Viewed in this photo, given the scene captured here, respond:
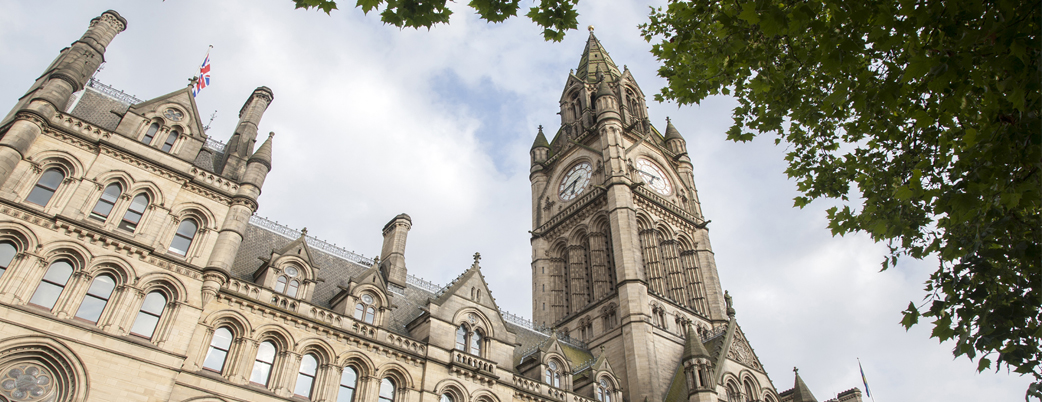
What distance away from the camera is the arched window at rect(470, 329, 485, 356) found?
79.1 feet

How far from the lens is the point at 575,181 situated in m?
44.2

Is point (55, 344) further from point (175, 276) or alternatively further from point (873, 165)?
point (873, 165)

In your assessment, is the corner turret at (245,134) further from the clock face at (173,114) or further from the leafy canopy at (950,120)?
the leafy canopy at (950,120)

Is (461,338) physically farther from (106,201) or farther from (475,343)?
(106,201)

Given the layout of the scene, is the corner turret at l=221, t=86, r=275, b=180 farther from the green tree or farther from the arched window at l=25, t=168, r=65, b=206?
the green tree

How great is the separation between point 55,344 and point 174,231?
4.69m

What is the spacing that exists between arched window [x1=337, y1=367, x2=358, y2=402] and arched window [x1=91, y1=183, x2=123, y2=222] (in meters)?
8.32

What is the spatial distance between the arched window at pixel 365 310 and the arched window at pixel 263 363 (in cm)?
321

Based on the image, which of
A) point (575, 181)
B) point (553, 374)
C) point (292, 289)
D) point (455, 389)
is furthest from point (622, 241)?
point (292, 289)

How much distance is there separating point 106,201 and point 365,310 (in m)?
8.49

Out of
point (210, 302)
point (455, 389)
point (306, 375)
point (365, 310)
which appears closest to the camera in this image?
point (210, 302)

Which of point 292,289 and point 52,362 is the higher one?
point 292,289

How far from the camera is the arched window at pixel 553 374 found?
86.8ft

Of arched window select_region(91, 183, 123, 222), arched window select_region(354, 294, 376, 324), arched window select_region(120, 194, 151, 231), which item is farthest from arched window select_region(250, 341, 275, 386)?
arched window select_region(91, 183, 123, 222)
